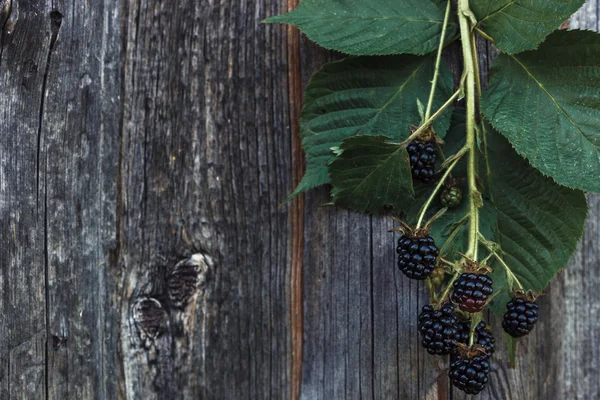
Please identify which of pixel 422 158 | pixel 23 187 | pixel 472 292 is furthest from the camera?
pixel 23 187

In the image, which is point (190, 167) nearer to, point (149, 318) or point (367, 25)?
point (149, 318)

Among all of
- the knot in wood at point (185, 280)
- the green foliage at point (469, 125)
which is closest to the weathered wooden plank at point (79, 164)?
the knot in wood at point (185, 280)

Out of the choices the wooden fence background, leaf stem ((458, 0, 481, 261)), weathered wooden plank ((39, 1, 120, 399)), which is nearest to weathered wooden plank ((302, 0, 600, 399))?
the wooden fence background

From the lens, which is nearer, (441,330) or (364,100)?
(441,330)

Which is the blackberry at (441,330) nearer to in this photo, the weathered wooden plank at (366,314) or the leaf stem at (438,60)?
the weathered wooden plank at (366,314)

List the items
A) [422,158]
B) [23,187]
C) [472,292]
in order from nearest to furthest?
1. [472,292]
2. [422,158]
3. [23,187]

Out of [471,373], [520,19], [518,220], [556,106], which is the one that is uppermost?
[520,19]

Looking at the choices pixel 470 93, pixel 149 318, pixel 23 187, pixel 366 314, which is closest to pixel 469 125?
pixel 470 93

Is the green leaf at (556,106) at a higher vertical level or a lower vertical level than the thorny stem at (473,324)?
higher
